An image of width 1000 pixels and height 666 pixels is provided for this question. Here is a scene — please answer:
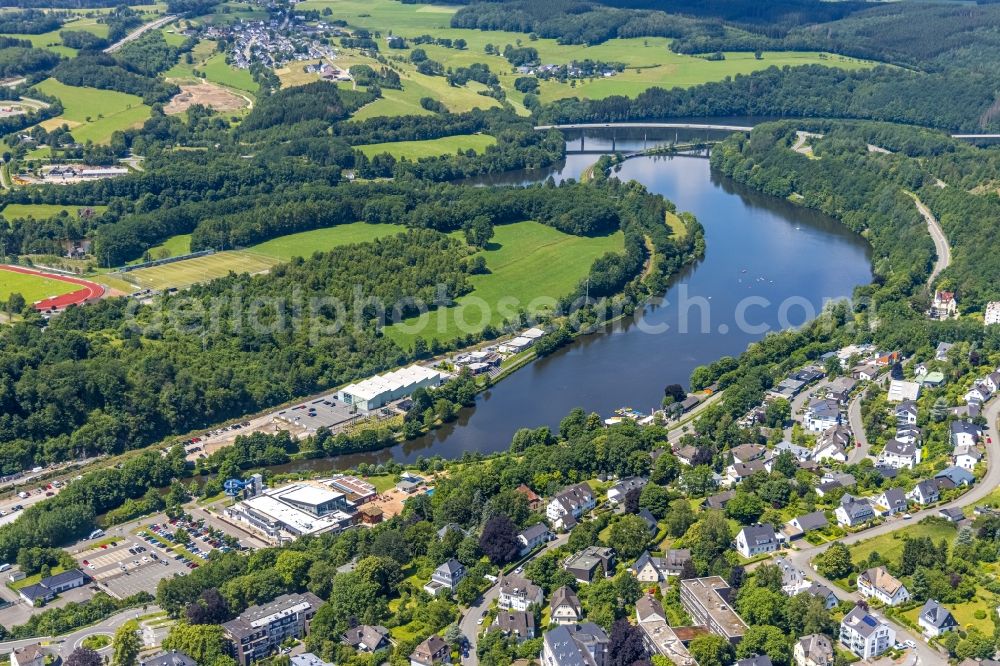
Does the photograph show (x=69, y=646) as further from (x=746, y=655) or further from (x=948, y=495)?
(x=948, y=495)

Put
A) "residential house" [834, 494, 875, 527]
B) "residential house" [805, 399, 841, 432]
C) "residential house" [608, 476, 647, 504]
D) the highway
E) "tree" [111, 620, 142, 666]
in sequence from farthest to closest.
→ the highway, "residential house" [805, 399, 841, 432], "residential house" [608, 476, 647, 504], "residential house" [834, 494, 875, 527], "tree" [111, 620, 142, 666]

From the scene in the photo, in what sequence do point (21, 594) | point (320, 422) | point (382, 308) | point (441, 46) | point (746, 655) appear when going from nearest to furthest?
1. point (746, 655)
2. point (21, 594)
3. point (320, 422)
4. point (382, 308)
5. point (441, 46)

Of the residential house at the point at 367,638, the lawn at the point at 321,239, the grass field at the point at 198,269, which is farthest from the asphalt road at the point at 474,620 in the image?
the lawn at the point at 321,239

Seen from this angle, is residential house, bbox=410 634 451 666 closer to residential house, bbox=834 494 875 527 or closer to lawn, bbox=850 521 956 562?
lawn, bbox=850 521 956 562

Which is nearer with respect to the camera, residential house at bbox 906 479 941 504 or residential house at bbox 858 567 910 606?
residential house at bbox 858 567 910 606

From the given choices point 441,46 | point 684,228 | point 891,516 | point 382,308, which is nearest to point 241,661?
point 891,516

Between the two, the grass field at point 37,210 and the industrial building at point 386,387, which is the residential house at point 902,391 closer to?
the industrial building at point 386,387

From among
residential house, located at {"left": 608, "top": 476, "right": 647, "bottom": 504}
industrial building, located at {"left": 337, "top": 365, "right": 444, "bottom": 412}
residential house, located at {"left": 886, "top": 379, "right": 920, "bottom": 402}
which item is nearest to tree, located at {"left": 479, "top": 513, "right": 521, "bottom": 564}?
residential house, located at {"left": 608, "top": 476, "right": 647, "bottom": 504}
